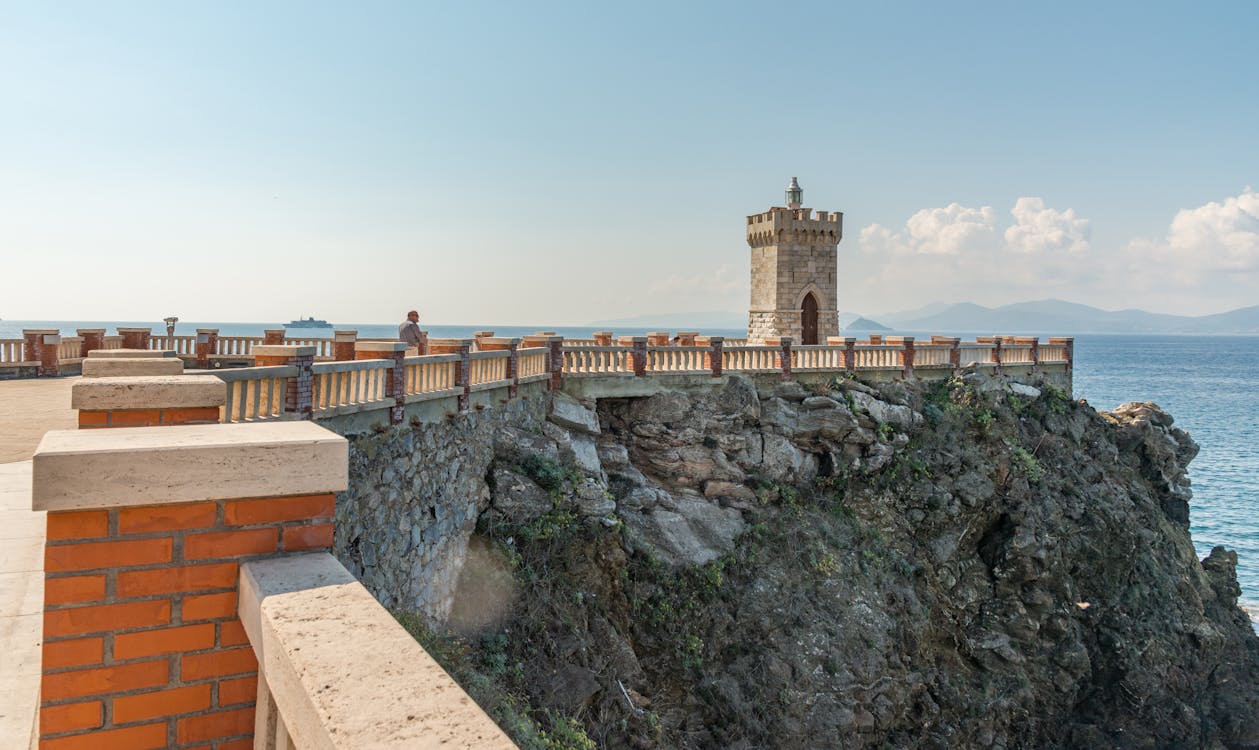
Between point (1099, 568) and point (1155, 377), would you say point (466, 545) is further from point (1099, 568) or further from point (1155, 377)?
point (1155, 377)

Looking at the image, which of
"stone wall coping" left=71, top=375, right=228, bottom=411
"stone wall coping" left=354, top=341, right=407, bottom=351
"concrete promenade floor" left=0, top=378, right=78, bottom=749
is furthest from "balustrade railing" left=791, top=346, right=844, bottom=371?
"stone wall coping" left=71, top=375, right=228, bottom=411

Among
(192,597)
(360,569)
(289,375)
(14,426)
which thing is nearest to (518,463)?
(360,569)

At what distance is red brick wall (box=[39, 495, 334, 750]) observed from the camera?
10.1ft

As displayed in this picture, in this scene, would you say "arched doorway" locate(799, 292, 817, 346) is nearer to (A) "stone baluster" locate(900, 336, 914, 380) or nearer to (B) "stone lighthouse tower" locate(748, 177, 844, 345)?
(B) "stone lighthouse tower" locate(748, 177, 844, 345)

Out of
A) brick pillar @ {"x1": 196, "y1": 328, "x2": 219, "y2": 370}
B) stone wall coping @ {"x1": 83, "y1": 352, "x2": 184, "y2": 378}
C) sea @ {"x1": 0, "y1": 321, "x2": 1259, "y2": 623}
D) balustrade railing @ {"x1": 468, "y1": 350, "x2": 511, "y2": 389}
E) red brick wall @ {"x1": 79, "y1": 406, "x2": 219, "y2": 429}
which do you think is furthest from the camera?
sea @ {"x1": 0, "y1": 321, "x2": 1259, "y2": 623}

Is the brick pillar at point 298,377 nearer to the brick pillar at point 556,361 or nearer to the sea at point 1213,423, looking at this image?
the brick pillar at point 556,361

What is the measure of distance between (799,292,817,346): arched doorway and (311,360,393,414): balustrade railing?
69.8ft

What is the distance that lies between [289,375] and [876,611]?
607 inches

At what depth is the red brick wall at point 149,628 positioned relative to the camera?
10.1 ft

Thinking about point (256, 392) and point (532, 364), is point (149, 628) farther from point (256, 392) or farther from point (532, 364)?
point (532, 364)

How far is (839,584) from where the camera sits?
796 inches

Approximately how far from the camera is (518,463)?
16.9m

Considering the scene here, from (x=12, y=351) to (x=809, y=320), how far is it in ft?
82.6

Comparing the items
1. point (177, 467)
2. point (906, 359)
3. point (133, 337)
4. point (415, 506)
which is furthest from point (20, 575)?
point (906, 359)
